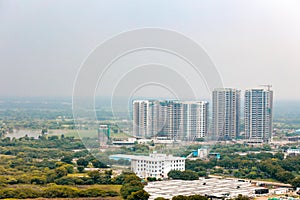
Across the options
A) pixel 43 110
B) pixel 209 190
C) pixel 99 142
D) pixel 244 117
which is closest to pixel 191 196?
pixel 209 190

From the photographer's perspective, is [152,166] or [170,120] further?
[170,120]

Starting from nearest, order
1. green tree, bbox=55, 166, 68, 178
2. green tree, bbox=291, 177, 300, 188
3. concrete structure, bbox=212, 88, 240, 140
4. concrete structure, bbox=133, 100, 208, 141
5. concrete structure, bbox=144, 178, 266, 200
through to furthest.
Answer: concrete structure, bbox=144, 178, 266, 200
green tree, bbox=291, 177, 300, 188
green tree, bbox=55, 166, 68, 178
concrete structure, bbox=133, 100, 208, 141
concrete structure, bbox=212, 88, 240, 140

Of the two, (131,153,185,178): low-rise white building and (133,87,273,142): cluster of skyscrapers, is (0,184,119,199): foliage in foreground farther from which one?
(133,87,273,142): cluster of skyscrapers

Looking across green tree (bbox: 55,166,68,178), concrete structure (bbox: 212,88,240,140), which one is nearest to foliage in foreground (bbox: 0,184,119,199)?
green tree (bbox: 55,166,68,178)

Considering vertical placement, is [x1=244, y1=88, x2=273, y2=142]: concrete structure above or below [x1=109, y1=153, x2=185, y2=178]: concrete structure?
above

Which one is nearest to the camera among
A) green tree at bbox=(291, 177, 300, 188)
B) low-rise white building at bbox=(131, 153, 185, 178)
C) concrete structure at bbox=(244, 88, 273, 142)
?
green tree at bbox=(291, 177, 300, 188)

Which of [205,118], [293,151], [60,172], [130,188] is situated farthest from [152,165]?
[293,151]

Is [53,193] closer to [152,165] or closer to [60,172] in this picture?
[60,172]

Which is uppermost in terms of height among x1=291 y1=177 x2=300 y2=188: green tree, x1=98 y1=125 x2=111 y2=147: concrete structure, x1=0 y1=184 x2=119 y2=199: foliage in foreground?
x1=98 y1=125 x2=111 y2=147: concrete structure
